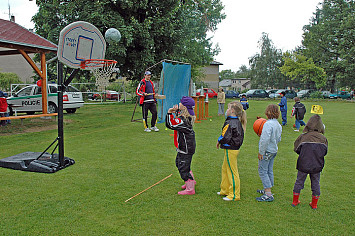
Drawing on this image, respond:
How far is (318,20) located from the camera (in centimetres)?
5366

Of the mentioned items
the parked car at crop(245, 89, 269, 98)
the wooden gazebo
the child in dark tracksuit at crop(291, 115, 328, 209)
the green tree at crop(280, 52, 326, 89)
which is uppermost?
the green tree at crop(280, 52, 326, 89)

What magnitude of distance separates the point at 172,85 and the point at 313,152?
335 inches

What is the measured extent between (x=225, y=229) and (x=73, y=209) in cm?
212

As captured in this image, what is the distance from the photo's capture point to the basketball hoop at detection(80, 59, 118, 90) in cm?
649

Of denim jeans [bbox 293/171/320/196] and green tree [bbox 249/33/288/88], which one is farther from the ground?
green tree [bbox 249/33/288/88]

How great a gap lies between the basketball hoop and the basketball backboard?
0.12 meters

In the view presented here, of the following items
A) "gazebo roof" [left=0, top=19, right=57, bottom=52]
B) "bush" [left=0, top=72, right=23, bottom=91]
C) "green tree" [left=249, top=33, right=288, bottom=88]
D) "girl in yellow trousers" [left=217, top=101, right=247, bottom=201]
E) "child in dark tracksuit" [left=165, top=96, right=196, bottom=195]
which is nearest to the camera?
"girl in yellow trousers" [left=217, top=101, right=247, bottom=201]

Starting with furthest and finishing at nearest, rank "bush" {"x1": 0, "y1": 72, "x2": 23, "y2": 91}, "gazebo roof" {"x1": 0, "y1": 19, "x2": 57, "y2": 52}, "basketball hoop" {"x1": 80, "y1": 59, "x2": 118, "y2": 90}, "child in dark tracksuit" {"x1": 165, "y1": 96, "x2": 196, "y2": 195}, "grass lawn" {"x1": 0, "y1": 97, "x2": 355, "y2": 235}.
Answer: "bush" {"x1": 0, "y1": 72, "x2": 23, "y2": 91}, "gazebo roof" {"x1": 0, "y1": 19, "x2": 57, "y2": 52}, "basketball hoop" {"x1": 80, "y1": 59, "x2": 118, "y2": 90}, "child in dark tracksuit" {"x1": 165, "y1": 96, "x2": 196, "y2": 195}, "grass lawn" {"x1": 0, "y1": 97, "x2": 355, "y2": 235}

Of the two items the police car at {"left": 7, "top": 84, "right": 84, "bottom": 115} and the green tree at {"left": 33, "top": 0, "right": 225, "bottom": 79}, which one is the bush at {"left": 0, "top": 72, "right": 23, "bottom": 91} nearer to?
the green tree at {"left": 33, "top": 0, "right": 225, "bottom": 79}

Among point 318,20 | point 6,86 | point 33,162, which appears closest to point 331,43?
point 318,20

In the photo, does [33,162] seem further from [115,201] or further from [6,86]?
[6,86]

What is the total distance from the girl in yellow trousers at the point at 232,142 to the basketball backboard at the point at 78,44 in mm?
3524

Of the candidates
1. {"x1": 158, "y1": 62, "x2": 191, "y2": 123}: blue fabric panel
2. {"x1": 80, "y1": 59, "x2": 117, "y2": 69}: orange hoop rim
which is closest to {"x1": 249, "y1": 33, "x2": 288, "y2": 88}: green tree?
{"x1": 158, "y1": 62, "x2": 191, "y2": 123}: blue fabric panel

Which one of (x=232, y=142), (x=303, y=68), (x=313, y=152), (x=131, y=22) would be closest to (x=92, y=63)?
(x=232, y=142)
